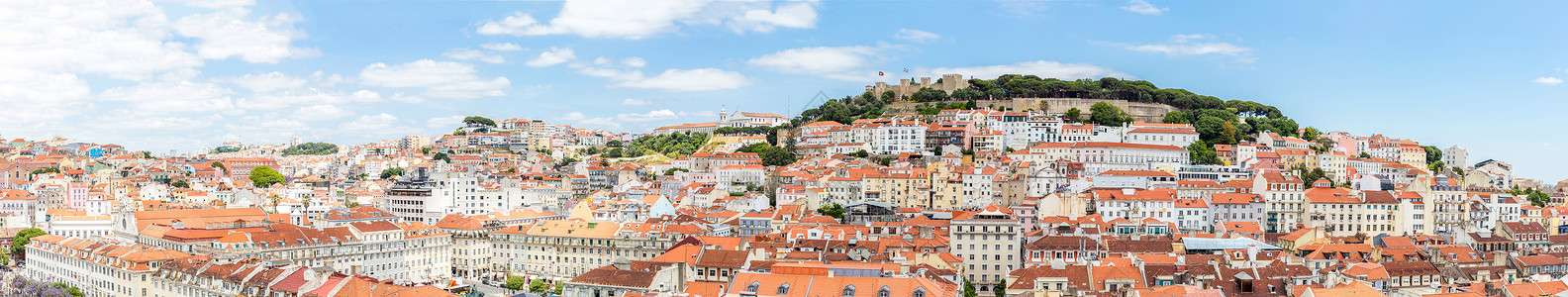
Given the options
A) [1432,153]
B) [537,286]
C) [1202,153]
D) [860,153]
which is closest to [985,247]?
[537,286]

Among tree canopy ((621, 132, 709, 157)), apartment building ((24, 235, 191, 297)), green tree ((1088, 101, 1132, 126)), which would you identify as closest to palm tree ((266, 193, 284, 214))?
apartment building ((24, 235, 191, 297))

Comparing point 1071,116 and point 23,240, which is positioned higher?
point 1071,116

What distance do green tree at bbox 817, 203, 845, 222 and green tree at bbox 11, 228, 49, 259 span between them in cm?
3963

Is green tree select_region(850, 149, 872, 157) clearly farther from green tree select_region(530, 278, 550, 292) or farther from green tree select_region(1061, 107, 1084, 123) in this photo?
green tree select_region(530, 278, 550, 292)

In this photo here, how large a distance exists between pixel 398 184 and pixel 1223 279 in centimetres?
5544

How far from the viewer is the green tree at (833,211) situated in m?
62.8

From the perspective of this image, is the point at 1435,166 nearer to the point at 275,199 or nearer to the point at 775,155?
the point at 775,155

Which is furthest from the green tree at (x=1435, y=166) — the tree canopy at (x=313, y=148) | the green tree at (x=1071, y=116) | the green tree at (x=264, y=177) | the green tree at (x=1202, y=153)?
the tree canopy at (x=313, y=148)

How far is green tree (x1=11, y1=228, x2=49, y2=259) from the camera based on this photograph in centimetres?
5869

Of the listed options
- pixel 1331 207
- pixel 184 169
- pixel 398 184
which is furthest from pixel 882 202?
pixel 184 169

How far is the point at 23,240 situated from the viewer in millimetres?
58719

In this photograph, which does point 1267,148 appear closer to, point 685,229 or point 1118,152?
point 1118,152

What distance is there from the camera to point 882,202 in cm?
6397

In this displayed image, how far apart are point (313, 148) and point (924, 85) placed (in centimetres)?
9644
